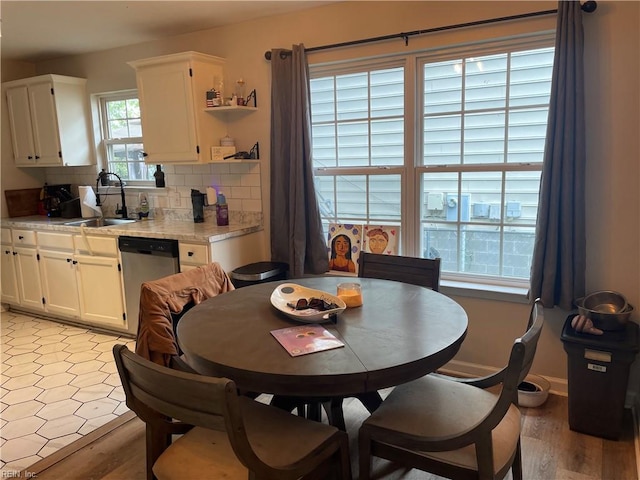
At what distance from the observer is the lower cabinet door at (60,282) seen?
3.99 meters

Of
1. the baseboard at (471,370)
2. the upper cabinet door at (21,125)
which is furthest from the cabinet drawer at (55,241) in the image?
the baseboard at (471,370)

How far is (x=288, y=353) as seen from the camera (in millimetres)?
1543

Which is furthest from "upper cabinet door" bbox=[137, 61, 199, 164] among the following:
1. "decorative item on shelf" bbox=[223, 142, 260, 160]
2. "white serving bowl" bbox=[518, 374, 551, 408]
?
"white serving bowl" bbox=[518, 374, 551, 408]

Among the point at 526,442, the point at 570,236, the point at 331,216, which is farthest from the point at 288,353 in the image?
the point at 331,216

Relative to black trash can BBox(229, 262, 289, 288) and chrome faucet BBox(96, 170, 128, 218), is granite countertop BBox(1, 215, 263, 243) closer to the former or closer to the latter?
black trash can BBox(229, 262, 289, 288)

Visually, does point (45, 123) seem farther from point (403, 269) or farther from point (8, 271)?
point (403, 269)

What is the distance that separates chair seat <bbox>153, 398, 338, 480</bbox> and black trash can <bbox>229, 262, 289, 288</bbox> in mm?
1619

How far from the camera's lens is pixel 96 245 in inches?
148

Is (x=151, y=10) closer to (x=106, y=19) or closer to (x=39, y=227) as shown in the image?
(x=106, y=19)

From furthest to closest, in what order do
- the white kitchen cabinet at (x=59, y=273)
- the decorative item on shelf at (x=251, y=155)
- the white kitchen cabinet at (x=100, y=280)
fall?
1. the white kitchen cabinet at (x=59, y=273)
2. the white kitchen cabinet at (x=100, y=280)
3. the decorative item on shelf at (x=251, y=155)

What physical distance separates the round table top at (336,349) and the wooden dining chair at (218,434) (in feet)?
0.57

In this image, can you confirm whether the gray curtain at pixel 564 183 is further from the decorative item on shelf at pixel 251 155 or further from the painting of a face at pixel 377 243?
the decorative item on shelf at pixel 251 155

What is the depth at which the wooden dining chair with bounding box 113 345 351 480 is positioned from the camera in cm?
Result: 117

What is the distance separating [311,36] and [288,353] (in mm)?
2453
